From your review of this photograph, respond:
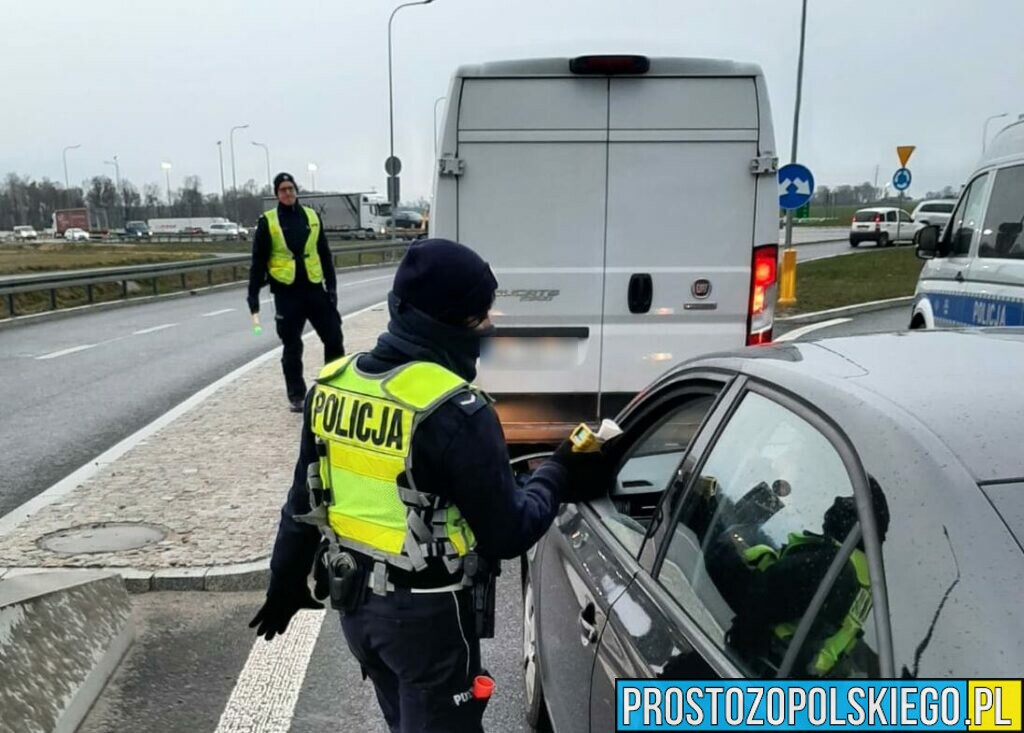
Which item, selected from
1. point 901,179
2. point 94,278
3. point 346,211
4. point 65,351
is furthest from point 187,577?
point 346,211

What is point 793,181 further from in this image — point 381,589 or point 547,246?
point 381,589

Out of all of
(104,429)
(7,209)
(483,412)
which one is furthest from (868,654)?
(7,209)

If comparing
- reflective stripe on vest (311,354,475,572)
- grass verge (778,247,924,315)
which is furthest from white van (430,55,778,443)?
grass verge (778,247,924,315)

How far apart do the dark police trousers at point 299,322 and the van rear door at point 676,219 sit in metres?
3.68

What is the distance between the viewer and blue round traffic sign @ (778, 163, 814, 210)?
46.9 ft

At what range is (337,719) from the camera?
349cm

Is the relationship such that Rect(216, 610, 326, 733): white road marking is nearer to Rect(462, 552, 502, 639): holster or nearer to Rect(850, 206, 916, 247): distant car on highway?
Rect(462, 552, 502, 639): holster

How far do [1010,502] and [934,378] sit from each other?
0.48 metres

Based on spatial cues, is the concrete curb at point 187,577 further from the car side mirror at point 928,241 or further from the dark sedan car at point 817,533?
the car side mirror at point 928,241

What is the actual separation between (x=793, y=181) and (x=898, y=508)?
13.9m

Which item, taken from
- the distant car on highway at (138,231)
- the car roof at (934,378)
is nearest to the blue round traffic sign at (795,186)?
the car roof at (934,378)

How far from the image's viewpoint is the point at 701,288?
566 centimetres

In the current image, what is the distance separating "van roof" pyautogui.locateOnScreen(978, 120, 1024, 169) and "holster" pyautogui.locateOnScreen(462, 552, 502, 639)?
5.89 metres

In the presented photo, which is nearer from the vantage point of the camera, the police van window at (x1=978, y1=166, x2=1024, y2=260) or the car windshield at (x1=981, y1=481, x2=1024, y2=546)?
the car windshield at (x1=981, y1=481, x2=1024, y2=546)
